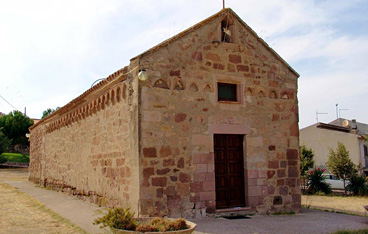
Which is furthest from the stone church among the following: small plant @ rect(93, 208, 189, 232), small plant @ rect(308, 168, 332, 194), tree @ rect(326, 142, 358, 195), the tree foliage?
the tree foliage

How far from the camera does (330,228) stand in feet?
23.1

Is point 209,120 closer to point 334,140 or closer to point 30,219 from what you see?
point 30,219

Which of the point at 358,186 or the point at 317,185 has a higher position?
the point at 317,185

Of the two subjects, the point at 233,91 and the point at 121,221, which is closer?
the point at 121,221

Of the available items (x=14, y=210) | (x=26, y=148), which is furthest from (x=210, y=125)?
(x=26, y=148)

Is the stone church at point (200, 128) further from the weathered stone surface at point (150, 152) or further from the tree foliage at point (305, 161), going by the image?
the tree foliage at point (305, 161)

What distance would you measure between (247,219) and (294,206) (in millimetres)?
2062

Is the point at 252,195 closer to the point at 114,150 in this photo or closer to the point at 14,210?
the point at 114,150

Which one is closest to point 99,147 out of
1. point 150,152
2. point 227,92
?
point 150,152

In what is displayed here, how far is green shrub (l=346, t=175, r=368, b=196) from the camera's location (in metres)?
18.1

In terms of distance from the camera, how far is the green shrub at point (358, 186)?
18094 millimetres

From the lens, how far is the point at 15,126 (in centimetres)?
3809

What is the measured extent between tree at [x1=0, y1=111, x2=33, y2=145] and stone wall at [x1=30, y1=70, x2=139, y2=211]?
26352 mm

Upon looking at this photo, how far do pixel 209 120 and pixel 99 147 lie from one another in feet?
11.3
